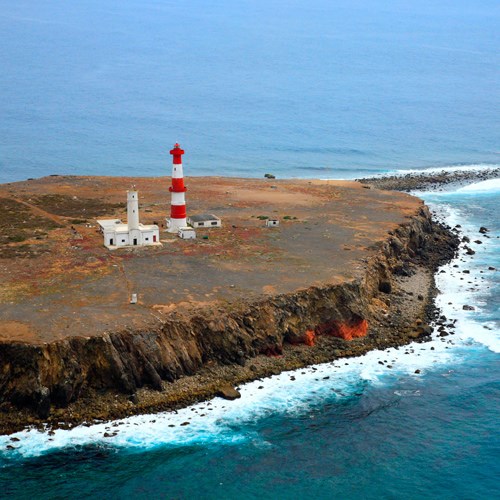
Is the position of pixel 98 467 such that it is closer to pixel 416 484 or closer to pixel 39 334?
pixel 39 334

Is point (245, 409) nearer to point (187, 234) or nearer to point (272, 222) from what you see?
point (187, 234)

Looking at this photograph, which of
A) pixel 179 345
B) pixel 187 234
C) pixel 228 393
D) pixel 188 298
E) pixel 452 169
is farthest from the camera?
pixel 452 169

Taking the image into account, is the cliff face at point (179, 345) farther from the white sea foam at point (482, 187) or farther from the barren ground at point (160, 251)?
the white sea foam at point (482, 187)

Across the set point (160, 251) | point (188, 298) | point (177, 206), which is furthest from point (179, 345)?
point (177, 206)

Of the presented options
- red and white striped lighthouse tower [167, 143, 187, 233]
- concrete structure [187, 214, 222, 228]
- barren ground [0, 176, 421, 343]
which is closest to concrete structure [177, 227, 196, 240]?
barren ground [0, 176, 421, 343]

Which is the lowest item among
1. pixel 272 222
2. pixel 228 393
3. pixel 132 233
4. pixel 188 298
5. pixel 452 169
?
pixel 228 393

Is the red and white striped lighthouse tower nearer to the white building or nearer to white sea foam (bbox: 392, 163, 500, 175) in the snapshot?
the white building
